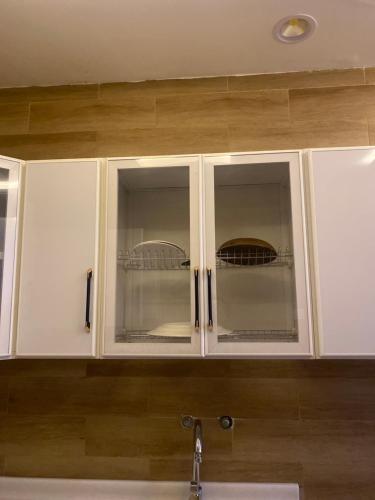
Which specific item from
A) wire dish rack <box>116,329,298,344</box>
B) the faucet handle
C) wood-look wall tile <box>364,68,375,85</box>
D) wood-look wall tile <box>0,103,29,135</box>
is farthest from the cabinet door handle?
wood-look wall tile <box>364,68,375,85</box>

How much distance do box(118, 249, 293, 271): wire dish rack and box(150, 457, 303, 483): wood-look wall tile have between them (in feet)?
2.56

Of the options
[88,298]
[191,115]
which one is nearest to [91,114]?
[191,115]

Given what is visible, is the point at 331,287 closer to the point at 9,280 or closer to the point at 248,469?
the point at 248,469

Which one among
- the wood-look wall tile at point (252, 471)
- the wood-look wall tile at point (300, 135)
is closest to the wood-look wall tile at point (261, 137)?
the wood-look wall tile at point (300, 135)

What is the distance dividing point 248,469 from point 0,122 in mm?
1866

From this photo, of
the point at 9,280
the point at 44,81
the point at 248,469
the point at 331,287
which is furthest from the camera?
the point at 44,81

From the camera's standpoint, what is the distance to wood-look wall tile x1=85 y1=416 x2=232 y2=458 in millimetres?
1672

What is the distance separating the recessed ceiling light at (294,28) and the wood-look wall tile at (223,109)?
253 mm

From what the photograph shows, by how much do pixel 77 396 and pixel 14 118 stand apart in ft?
4.25

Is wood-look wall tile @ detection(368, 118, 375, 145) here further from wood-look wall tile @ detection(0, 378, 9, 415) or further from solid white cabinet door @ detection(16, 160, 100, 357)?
wood-look wall tile @ detection(0, 378, 9, 415)

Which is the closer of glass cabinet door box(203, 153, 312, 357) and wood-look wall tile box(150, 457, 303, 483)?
glass cabinet door box(203, 153, 312, 357)

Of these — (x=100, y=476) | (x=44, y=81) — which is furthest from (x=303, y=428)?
(x=44, y=81)

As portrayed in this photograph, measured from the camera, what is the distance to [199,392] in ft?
5.60

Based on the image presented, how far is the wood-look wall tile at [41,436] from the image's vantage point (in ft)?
5.66
